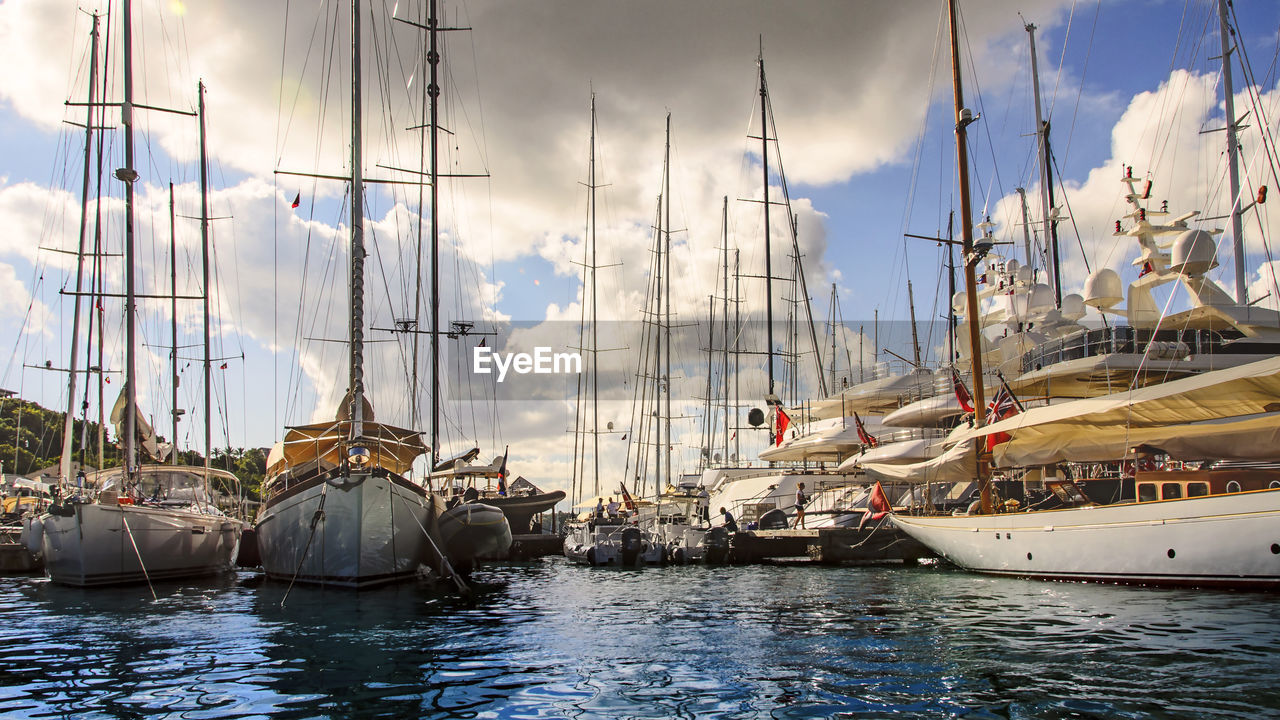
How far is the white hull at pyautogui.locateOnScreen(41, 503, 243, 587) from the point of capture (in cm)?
2370

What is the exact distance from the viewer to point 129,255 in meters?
27.7

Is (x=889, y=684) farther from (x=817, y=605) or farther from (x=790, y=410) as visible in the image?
(x=790, y=410)

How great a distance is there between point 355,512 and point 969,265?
776 inches

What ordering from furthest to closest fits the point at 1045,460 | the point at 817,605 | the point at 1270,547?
the point at 1045,460 < the point at 817,605 < the point at 1270,547

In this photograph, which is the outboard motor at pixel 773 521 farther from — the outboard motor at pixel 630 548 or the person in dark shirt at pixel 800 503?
the outboard motor at pixel 630 548

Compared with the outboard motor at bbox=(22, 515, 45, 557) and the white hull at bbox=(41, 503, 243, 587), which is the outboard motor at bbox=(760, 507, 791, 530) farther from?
the outboard motor at bbox=(22, 515, 45, 557)

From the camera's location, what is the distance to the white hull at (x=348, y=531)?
2033 cm

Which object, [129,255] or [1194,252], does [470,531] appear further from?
[1194,252]

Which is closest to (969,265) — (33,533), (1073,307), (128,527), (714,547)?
(714,547)

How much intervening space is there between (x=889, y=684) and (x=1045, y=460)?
16716mm

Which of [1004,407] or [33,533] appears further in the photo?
[33,533]

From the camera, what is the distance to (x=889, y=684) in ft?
32.5

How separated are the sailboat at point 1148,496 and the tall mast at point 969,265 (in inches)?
3.4

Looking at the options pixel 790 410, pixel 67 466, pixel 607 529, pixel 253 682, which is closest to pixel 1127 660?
pixel 253 682
